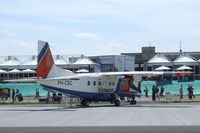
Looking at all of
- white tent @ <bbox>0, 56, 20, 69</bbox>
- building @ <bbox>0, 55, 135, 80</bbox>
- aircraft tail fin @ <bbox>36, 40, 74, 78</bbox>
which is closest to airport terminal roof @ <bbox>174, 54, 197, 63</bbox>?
building @ <bbox>0, 55, 135, 80</bbox>

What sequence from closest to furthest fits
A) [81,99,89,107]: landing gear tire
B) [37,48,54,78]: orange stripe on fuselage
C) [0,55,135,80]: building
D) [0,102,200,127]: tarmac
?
[0,102,200,127]: tarmac < [37,48,54,78]: orange stripe on fuselage < [81,99,89,107]: landing gear tire < [0,55,135,80]: building

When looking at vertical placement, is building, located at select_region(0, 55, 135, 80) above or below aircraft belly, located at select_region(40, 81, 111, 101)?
above

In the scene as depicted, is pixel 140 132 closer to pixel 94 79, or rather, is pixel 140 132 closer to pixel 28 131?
pixel 28 131

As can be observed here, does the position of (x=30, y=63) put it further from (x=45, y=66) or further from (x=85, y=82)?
(x=45, y=66)

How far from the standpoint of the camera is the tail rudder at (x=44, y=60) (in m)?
40.7

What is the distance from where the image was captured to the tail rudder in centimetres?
4069

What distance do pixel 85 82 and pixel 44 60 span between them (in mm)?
4454

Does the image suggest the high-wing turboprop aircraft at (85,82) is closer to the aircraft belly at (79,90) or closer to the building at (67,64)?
the aircraft belly at (79,90)

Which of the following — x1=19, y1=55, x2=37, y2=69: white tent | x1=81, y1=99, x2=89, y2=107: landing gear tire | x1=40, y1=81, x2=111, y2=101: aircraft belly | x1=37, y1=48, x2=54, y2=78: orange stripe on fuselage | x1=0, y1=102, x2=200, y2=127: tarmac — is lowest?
x1=0, y1=102, x2=200, y2=127: tarmac

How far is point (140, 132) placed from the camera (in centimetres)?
1875

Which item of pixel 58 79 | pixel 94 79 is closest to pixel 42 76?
pixel 58 79

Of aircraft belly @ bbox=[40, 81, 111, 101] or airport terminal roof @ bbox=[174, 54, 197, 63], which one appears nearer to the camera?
aircraft belly @ bbox=[40, 81, 111, 101]

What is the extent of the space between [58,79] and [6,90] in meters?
22.2

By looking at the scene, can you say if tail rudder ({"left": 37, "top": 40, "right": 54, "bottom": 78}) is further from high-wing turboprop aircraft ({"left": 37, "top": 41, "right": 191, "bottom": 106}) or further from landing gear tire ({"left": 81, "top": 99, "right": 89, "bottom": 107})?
landing gear tire ({"left": 81, "top": 99, "right": 89, "bottom": 107})
